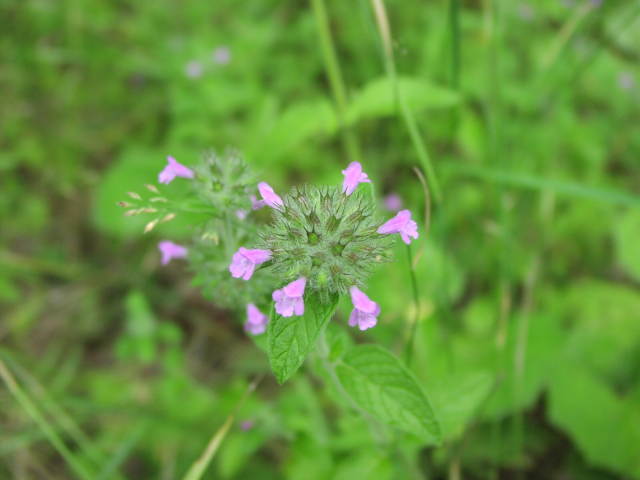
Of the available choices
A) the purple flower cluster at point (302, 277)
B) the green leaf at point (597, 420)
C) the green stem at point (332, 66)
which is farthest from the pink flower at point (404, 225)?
the green leaf at point (597, 420)

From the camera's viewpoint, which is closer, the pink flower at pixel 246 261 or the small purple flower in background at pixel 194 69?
the pink flower at pixel 246 261

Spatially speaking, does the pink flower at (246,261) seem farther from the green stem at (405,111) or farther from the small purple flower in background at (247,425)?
the small purple flower in background at (247,425)

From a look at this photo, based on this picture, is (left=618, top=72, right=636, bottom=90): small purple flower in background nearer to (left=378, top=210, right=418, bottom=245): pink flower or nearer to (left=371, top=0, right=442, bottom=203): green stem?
(left=371, top=0, right=442, bottom=203): green stem

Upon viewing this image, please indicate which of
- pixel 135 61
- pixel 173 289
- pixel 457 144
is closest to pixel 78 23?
pixel 135 61

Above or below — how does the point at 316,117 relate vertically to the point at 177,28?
below

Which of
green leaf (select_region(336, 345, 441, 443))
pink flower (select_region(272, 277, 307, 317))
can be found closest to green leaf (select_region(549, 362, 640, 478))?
green leaf (select_region(336, 345, 441, 443))

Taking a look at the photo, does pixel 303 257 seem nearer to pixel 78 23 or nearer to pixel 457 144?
pixel 457 144

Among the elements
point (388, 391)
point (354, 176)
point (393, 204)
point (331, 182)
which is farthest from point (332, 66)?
point (388, 391)
